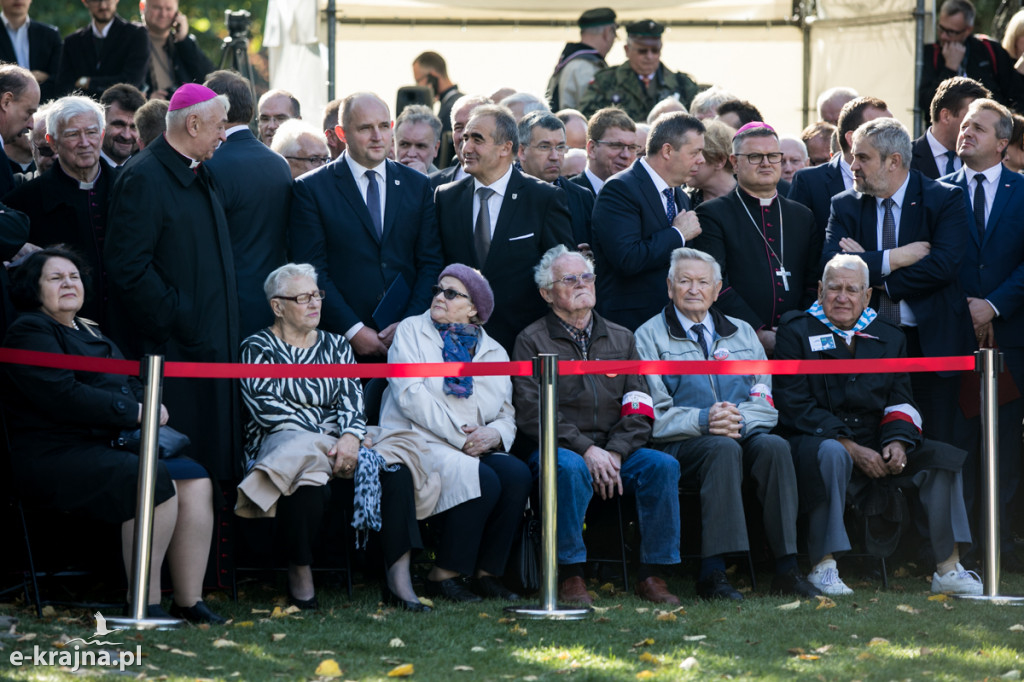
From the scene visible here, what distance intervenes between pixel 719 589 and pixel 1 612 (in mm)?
3267

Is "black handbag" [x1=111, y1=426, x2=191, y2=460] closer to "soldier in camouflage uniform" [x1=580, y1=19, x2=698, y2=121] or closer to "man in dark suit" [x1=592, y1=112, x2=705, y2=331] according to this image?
"man in dark suit" [x1=592, y1=112, x2=705, y2=331]

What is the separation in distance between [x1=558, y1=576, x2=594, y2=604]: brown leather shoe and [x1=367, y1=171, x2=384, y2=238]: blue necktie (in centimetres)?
204

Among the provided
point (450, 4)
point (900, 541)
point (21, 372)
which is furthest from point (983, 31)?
point (21, 372)

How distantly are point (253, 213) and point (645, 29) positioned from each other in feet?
14.7

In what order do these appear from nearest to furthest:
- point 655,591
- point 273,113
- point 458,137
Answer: point 655,591, point 458,137, point 273,113

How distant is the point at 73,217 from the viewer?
7.20m

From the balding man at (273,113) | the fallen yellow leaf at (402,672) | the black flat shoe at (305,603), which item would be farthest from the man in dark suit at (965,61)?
the fallen yellow leaf at (402,672)

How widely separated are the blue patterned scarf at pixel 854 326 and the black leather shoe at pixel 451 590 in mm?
2324

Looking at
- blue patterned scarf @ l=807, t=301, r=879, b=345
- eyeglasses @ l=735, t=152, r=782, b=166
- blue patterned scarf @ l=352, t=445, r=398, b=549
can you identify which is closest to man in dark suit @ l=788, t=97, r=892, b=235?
eyeglasses @ l=735, t=152, r=782, b=166

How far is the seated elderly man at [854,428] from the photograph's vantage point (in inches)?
284

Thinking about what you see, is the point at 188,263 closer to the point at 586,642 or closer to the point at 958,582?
the point at 586,642

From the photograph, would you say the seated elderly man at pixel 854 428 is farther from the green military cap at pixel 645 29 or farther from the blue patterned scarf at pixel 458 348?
the green military cap at pixel 645 29

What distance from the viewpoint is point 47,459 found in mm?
6180

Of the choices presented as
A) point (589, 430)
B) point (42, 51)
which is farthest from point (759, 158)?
point (42, 51)
